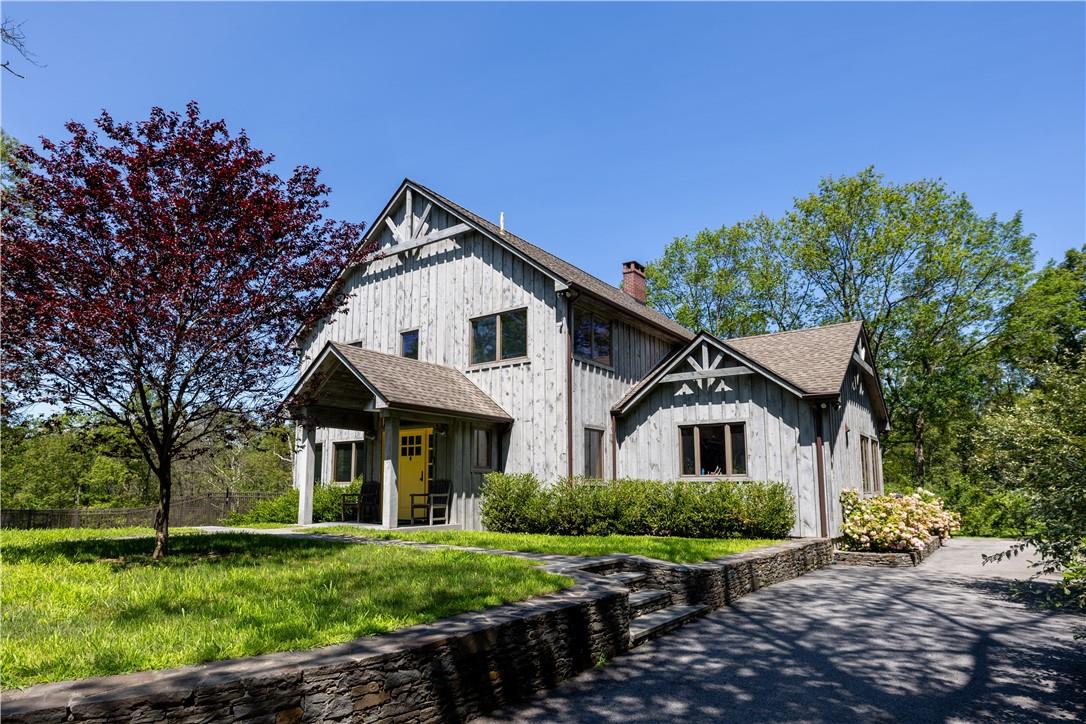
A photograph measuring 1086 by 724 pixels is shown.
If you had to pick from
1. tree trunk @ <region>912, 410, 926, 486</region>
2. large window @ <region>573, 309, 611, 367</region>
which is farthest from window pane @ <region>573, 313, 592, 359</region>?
tree trunk @ <region>912, 410, 926, 486</region>

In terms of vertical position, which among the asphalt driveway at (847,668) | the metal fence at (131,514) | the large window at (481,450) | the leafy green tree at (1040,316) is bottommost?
the asphalt driveway at (847,668)

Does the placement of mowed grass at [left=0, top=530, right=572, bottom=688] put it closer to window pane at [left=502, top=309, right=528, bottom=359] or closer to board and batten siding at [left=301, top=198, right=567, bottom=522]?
board and batten siding at [left=301, top=198, right=567, bottom=522]

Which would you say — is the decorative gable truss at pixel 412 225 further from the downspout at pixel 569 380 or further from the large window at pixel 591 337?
the large window at pixel 591 337

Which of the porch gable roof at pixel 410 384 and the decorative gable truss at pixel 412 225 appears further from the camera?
the decorative gable truss at pixel 412 225

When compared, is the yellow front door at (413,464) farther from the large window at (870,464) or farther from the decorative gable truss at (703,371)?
the large window at (870,464)

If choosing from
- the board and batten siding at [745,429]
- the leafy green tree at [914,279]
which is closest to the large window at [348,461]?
the board and batten siding at [745,429]

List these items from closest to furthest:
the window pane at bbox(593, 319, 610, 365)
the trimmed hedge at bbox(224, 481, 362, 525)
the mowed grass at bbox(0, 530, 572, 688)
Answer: the mowed grass at bbox(0, 530, 572, 688) < the window pane at bbox(593, 319, 610, 365) < the trimmed hedge at bbox(224, 481, 362, 525)

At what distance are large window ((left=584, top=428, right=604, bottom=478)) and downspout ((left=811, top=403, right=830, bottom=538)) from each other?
5.29 m

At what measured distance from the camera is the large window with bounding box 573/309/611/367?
52.6ft

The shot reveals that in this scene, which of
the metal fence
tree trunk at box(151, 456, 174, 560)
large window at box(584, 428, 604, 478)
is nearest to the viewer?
tree trunk at box(151, 456, 174, 560)

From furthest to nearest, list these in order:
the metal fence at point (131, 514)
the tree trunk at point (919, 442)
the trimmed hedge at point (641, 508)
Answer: the tree trunk at point (919, 442) < the metal fence at point (131, 514) < the trimmed hedge at point (641, 508)

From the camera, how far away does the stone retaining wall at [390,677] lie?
3406 mm

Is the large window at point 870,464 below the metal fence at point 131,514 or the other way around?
the other way around

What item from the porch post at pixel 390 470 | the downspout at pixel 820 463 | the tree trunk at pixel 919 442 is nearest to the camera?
the porch post at pixel 390 470
